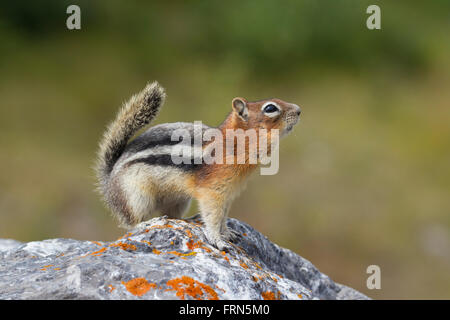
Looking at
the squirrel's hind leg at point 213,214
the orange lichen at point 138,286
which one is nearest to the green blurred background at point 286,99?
the squirrel's hind leg at point 213,214

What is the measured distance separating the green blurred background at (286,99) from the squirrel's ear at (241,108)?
4.58 meters

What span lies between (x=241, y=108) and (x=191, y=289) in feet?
6.27

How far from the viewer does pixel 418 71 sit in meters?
14.0

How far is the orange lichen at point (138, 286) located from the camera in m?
3.22

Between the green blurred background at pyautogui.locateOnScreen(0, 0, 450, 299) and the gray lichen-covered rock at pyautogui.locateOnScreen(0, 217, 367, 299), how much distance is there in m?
4.62

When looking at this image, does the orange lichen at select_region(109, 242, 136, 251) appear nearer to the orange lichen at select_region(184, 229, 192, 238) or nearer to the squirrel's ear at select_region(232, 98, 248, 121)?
the orange lichen at select_region(184, 229, 192, 238)

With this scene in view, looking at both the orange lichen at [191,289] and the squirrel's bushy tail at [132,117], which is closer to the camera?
the orange lichen at [191,289]

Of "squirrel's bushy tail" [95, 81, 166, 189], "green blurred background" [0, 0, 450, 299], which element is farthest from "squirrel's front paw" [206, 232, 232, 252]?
"green blurred background" [0, 0, 450, 299]

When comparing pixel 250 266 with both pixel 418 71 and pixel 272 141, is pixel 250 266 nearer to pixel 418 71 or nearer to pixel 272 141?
pixel 272 141

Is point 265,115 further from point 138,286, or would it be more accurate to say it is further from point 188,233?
point 138,286

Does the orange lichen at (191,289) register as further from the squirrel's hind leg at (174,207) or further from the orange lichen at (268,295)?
the squirrel's hind leg at (174,207)

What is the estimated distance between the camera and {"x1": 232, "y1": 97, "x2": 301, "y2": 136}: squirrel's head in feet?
15.7
